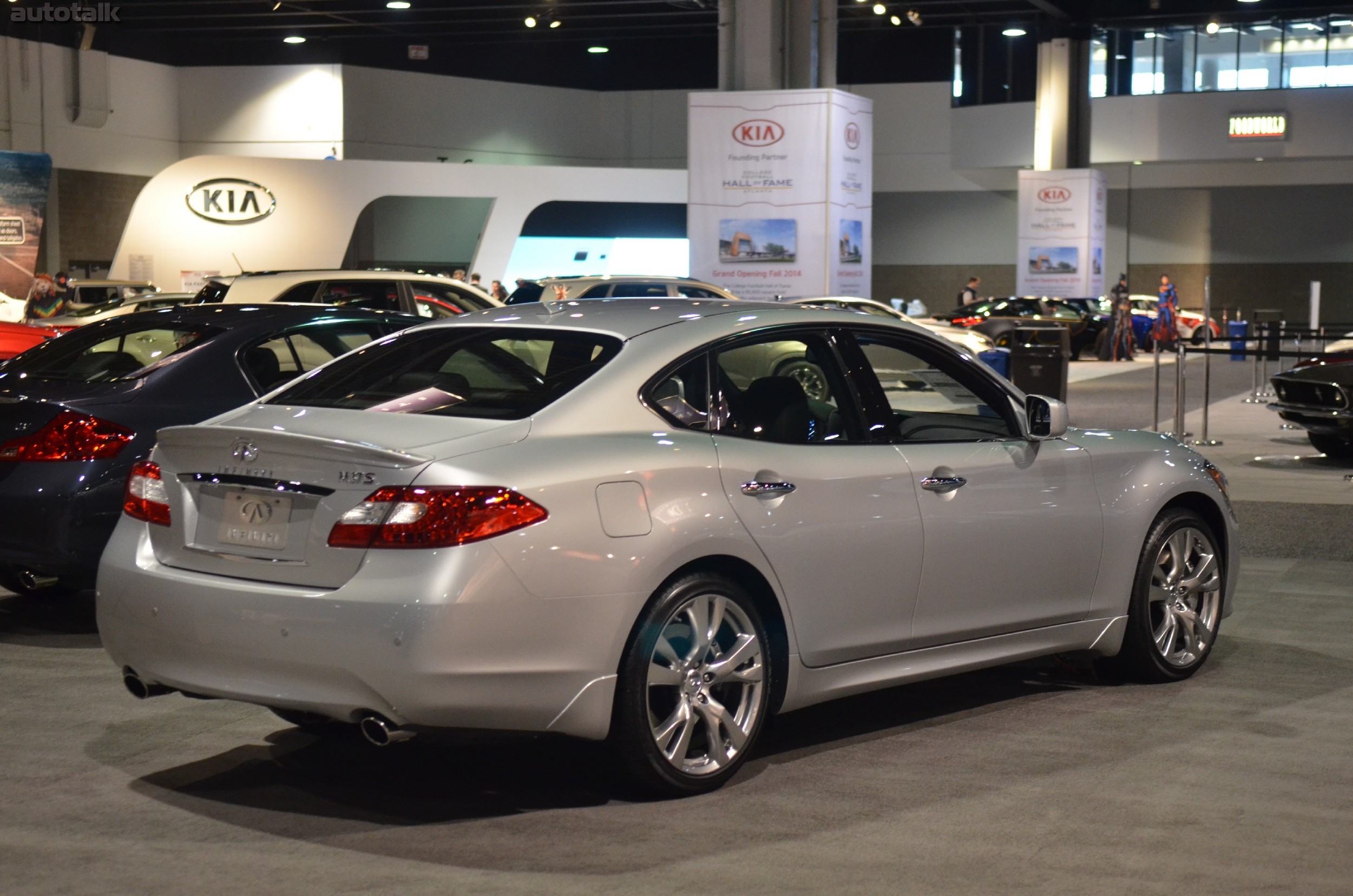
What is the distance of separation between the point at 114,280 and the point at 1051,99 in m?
24.5

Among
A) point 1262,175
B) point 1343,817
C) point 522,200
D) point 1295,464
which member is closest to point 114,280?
point 522,200

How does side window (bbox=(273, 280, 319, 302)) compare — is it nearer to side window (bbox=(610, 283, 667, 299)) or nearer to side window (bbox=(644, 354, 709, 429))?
side window (bbox=(610, 283, 667, 299))

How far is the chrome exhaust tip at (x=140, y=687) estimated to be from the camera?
4.75 m

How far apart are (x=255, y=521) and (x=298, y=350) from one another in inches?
142

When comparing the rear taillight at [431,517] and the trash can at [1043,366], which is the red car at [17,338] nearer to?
the trash can at [1043,366]

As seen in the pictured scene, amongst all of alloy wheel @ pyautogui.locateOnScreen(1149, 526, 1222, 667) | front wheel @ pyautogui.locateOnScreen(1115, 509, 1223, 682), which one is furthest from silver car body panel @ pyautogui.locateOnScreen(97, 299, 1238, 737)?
alloy wheel @ pyautogui.locateOnScreen(1149, 526, 1222, 667)

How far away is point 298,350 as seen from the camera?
8008 millimetres

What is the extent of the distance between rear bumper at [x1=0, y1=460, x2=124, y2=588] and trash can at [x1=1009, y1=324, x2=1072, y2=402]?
46.1 ft

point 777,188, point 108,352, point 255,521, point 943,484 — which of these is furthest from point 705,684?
point 777,188

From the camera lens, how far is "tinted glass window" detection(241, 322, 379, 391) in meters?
7.65

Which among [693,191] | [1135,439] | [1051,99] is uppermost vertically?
[1051,99]

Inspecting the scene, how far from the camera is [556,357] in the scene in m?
5.08

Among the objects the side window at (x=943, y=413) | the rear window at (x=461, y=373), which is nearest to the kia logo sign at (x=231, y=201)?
the rear window at (x=461, y=373)

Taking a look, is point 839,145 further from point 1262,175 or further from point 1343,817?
point 1262,175
